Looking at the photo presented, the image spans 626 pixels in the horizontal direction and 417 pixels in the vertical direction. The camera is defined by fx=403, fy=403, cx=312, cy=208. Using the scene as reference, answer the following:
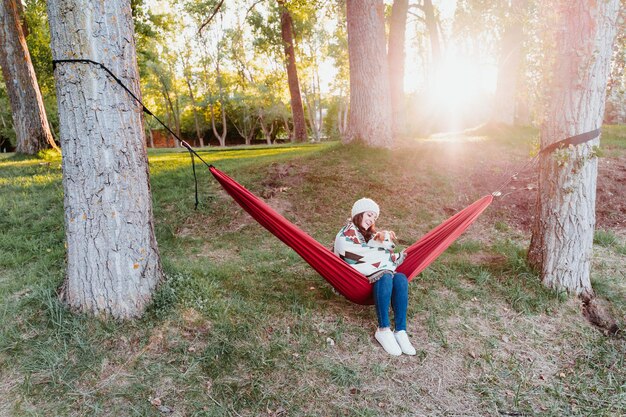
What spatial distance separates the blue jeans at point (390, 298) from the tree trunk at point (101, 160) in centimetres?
147

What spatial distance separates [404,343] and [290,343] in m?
0.71

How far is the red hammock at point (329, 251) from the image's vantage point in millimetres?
2510

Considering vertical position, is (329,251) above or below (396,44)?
below

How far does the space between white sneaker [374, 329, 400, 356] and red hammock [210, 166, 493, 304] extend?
221 mm

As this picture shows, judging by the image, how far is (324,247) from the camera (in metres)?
2.49

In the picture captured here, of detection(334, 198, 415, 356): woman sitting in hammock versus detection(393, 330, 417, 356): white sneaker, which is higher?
detection(334, 198, 415, 356): woman sitting in hammock

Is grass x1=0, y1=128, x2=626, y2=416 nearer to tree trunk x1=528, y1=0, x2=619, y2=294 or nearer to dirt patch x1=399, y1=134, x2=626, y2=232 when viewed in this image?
tree trunk x1=528, y1=0, x2=619, y2=294

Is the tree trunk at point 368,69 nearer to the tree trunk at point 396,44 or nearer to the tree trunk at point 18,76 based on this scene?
the tree trunk at point 396,44

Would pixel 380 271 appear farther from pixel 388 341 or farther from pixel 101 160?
pixel 101 160

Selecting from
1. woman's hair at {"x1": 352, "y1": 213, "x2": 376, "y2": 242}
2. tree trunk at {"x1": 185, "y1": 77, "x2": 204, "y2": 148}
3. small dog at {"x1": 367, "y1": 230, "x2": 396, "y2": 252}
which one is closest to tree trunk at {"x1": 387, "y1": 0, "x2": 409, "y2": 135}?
woman's hair at {"x1": 352, "y1": 213, "x2": 376, "y2": 242}

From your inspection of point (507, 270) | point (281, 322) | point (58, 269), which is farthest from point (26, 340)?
point (507, 270)

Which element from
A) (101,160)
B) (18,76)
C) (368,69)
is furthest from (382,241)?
(18,76)

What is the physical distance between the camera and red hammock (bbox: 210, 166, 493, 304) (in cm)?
251

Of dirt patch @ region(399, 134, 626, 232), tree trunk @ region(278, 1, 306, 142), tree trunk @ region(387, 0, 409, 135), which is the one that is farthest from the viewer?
tree trunk @ region(278, 1, 306, 142)
